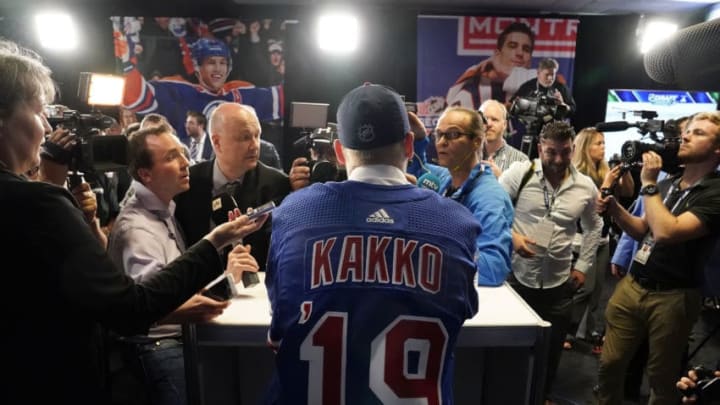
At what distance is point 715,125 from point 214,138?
2294mm

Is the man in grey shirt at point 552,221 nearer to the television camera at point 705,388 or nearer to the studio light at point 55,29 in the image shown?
the television camera at point 705,388

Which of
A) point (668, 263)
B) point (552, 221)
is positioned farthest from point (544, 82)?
point (668, 263)

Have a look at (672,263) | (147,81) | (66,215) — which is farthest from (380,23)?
(66,215)

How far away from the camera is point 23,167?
103 centimetres

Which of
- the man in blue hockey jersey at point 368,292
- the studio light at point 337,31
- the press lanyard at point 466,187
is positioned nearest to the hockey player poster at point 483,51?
the studio light at point 337,31

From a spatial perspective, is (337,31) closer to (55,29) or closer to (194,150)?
(194,150)

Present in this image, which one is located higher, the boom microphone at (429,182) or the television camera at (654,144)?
the television camera at (654,144)

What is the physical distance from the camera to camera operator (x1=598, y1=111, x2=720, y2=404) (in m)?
2.08

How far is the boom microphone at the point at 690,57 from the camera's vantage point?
2.29 feet

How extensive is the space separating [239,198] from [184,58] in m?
3.75

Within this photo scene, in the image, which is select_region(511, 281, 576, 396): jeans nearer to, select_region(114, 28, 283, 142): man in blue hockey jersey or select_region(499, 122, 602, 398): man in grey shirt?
select_region(499, 122, 602, 398): man in grey shirt

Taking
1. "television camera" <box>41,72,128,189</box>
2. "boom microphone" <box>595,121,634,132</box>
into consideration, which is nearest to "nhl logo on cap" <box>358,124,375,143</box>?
"television camera" <box>41,72,128,189</box>

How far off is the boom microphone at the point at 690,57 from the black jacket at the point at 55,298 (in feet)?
3.48

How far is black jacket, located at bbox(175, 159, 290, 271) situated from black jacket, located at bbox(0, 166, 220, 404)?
3.36 feet
